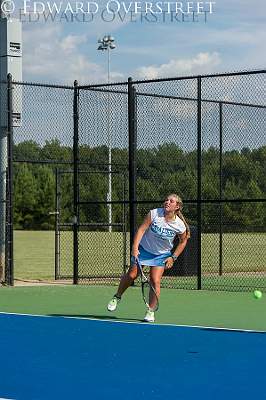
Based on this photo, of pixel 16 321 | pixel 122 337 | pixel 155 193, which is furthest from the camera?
pixel 155 193

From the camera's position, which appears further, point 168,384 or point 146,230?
point 146,230

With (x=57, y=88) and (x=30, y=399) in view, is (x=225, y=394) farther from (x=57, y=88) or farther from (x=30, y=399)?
(x=57, y=88)

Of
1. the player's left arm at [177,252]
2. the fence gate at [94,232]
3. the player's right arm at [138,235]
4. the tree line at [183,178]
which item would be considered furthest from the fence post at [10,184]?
the player's left arm at [177,252]

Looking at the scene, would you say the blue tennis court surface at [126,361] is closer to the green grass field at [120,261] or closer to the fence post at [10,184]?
the fence post at [10,184]

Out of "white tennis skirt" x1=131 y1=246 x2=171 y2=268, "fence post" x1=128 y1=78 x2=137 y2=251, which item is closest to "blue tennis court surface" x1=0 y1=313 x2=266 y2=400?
"white tennis skirt" x1=131 y1=246 x2=171 y2=268

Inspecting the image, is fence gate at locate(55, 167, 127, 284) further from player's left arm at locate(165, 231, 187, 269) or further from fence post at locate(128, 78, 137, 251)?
player's left arm at locate(165, 231, 187, 269)

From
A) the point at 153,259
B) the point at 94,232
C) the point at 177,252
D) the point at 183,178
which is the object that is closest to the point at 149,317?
the point at 153,259

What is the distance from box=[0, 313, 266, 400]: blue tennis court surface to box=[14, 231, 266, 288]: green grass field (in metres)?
6.75

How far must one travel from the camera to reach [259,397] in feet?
22.7

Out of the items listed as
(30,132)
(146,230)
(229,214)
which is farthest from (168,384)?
(229,214)

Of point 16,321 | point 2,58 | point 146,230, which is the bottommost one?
point 16,321

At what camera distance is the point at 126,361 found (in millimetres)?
8578

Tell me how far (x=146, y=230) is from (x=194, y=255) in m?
7.50

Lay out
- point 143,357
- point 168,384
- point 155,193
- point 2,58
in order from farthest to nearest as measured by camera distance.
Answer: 1. point 155,193
2. point 2,58
3. point 143,357
4. point 168,384
